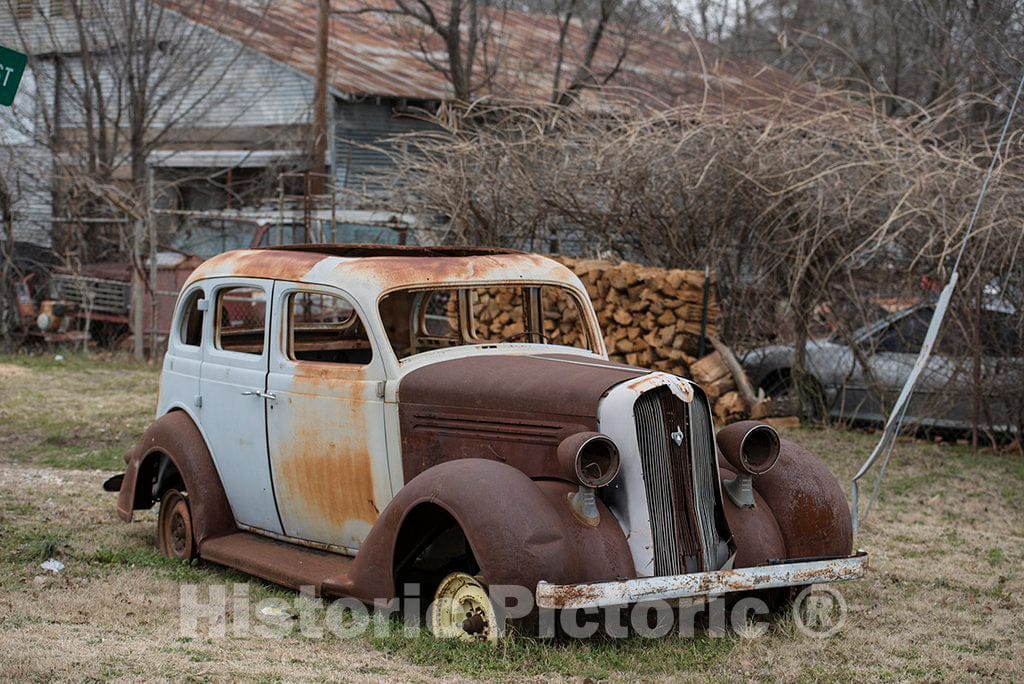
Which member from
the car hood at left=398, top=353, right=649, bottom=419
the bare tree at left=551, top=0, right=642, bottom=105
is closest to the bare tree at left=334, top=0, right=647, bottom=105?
the bare tree at left=551, top=0, right=642, bottom=105

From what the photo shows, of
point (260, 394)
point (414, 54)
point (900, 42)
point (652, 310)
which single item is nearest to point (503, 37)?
point (414, 54)

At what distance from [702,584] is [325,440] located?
2.06 meters

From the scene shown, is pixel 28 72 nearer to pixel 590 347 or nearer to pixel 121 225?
pixel 121 225

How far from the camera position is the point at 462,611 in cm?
514

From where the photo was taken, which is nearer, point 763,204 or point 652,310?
point 763,204

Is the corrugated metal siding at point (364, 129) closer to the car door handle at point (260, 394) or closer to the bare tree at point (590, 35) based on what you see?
the bare tree at point (590, 35)

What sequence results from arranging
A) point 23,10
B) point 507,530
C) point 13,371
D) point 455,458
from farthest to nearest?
point 23,10 → point 13,371 → point 455,458 → point 507,530

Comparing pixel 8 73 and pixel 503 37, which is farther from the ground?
pixel 503 37

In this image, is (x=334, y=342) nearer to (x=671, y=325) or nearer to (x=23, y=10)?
(x=671, y=325)

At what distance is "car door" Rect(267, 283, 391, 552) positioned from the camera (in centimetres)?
586

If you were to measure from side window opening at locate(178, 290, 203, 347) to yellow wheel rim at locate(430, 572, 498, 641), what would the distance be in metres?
2.68

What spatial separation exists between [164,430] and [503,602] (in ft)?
9.41

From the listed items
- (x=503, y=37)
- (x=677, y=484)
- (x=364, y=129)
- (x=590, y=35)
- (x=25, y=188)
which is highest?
(x=503, y=37)

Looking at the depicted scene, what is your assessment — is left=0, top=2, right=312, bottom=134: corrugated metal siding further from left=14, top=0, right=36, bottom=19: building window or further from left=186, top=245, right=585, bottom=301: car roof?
left=186, top=245, right=585, bottom=301: car roof
